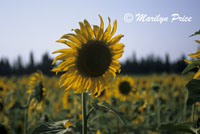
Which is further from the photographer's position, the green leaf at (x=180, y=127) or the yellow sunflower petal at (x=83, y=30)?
the yellow sunflower petal at (x=83, y=30)

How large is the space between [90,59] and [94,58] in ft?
0.11

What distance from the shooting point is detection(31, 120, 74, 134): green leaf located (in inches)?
57.8

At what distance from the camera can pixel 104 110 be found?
1.54m

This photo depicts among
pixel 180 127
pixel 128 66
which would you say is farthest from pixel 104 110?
pixel 128 66

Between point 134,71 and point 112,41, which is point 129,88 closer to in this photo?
point 112,41

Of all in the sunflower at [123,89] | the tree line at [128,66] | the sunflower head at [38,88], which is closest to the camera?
the sunflower head at [38,88]

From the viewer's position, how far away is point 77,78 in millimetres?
1908

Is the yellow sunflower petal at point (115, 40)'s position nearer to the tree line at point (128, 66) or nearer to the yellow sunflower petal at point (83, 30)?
the yellow sunflower petal at point (83, 30)

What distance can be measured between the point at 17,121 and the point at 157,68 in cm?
3975

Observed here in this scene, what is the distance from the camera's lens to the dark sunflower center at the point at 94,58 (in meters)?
1.87

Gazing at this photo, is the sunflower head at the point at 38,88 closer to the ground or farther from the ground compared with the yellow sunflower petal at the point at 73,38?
closer to the ground

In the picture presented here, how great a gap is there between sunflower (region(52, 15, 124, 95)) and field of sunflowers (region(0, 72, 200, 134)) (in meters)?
0.17

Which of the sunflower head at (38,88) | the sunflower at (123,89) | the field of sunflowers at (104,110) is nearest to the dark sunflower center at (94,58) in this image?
the field of sunflowers at (104,110)

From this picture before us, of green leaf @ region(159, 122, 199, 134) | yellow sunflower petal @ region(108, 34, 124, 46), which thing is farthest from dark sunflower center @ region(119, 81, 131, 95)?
green leaf @ region(159, 122, 199, 134)
